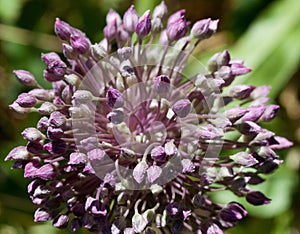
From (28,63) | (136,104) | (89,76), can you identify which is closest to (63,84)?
(89,76)

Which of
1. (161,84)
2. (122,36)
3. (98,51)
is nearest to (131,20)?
(122,36)

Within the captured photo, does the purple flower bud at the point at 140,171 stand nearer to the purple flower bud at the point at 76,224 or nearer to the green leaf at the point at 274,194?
the purple flower bud at the point at 76,224

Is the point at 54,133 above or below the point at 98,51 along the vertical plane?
below

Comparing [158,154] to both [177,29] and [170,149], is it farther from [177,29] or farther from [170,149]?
[177,29]

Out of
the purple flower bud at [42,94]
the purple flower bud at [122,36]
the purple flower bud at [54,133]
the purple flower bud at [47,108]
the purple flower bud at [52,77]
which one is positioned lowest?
the purple flower bud at [54,133]

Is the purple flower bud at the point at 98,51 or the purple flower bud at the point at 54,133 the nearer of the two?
the purple flower bud at the point at 54,133

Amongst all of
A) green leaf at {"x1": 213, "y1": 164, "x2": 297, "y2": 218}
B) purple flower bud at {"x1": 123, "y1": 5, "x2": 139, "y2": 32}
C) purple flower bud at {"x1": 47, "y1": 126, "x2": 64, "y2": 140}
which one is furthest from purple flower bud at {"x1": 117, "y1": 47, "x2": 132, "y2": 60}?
green leaf at {"x1": 213, "y1": 164, "x2": 297, "y2": 218}

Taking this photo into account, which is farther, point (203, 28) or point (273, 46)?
point (273, 46)

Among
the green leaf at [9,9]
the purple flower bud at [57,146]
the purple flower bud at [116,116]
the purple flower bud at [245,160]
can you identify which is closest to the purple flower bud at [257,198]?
the purple flower bud at [245,160]
